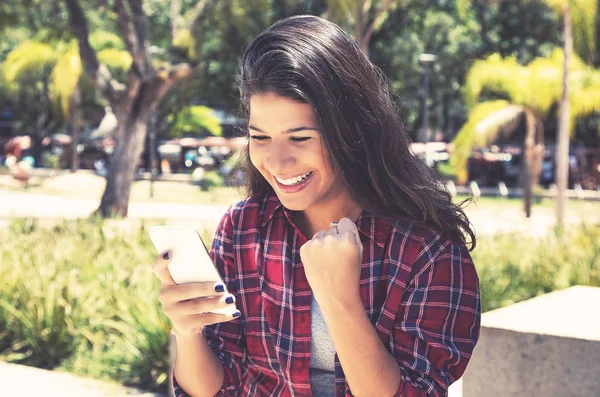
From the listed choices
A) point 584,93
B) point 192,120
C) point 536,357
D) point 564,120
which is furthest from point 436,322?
point 192,120

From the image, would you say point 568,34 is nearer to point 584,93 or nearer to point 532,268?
point 584,93

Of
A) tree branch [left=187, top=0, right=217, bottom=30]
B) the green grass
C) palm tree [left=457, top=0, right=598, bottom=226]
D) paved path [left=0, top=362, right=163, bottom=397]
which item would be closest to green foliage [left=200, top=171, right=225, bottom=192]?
palm tree [left=457, top=0, right=598, bottom=226]

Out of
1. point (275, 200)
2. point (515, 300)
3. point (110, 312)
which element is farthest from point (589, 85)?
point (275, 200)

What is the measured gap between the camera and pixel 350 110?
79.7 inches

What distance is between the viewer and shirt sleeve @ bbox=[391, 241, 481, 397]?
189 centimetres

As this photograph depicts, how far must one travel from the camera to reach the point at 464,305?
1.97 meters

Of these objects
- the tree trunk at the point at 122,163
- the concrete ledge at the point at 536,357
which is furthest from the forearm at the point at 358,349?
the tree trunk at the point at 122,163

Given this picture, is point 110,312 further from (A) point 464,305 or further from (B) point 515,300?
(A) point 464,305

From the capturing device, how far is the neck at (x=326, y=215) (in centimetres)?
213

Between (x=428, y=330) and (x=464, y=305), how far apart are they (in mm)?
108

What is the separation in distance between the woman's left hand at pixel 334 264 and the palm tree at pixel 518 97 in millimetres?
23654

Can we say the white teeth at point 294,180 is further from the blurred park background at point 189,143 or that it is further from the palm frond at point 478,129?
the palm frond at point 478,129

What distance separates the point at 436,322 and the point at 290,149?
0.49 metres

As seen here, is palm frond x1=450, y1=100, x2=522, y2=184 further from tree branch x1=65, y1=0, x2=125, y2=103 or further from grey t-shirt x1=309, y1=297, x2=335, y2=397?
grey t-shirt x1=309, y1=297, x2=335, y2=397
